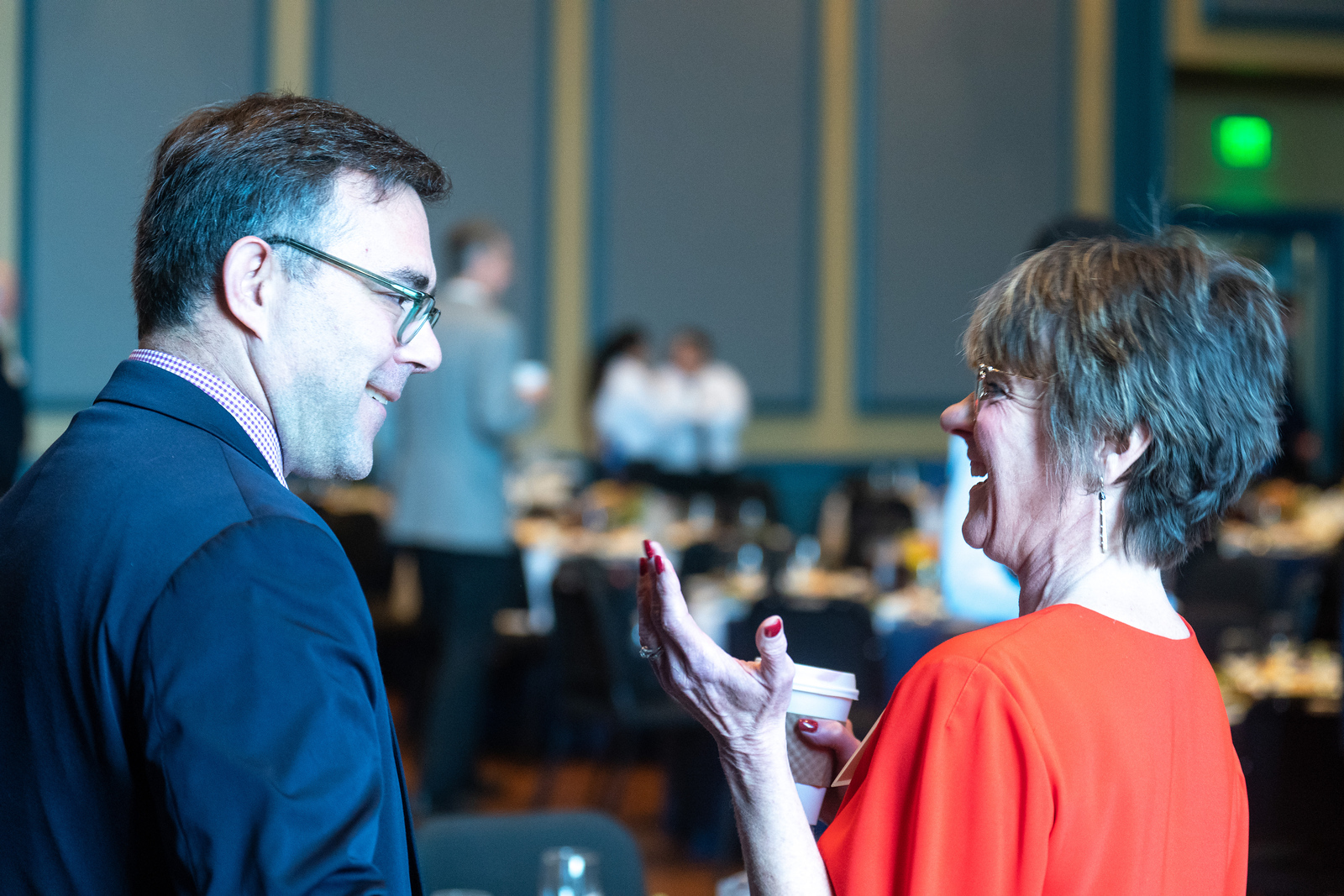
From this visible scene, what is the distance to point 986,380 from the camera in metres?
1.32

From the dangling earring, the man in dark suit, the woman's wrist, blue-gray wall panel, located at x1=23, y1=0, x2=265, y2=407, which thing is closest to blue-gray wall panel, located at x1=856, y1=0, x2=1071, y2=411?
blue-gray wall panel, located at x1=23, y1=0, x2=265, y2=407

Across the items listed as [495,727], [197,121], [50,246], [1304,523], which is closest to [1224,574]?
[1304,523]

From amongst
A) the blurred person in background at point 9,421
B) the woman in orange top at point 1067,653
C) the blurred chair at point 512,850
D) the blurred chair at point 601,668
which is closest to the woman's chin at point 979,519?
the woman in orange top at point 1067,653

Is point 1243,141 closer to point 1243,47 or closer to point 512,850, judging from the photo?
point 1243,47

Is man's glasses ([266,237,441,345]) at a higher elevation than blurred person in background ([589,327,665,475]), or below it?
higher

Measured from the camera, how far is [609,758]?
5492 millimetres

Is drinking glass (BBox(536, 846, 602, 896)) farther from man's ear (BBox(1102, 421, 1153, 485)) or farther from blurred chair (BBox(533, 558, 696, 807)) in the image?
blurred chair (BBox(533, 558, 696, 807))

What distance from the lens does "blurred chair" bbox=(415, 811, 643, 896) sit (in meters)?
1.98

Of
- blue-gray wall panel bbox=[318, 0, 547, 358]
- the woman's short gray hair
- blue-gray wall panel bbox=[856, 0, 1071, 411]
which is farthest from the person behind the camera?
blue-gray wall panel bbox=[856, 0, 1071, 411]

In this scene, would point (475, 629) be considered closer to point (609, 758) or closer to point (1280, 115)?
point (609, 758)

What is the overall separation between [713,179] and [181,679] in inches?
344

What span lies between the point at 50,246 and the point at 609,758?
466 cm

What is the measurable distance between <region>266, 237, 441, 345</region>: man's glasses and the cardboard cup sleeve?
1.69ft

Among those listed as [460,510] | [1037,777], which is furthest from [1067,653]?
[460,510]
